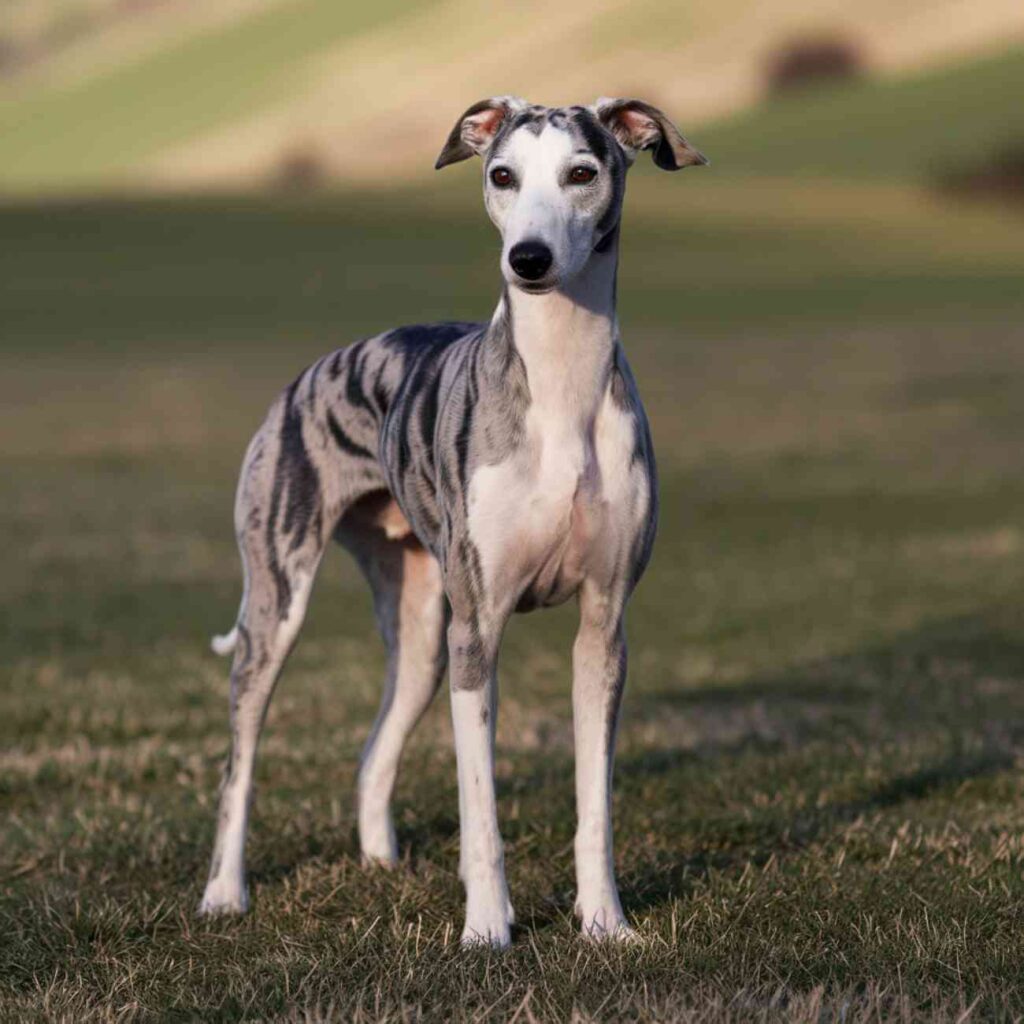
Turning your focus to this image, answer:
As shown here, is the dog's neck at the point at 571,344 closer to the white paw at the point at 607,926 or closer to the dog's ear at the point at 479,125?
the dog's ear at the point at 479,125

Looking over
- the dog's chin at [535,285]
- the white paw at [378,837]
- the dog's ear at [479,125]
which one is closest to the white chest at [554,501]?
the dog's chin at [535,285]

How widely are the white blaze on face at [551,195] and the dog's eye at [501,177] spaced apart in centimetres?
1

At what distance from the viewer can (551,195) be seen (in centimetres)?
543

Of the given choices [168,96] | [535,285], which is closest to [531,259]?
[535,285]

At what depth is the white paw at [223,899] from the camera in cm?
624

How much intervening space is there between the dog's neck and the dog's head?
0.13 metres

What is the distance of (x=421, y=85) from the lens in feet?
256

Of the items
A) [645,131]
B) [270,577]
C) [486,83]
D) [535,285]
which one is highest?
[645,131]

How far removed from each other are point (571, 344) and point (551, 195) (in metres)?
0.50

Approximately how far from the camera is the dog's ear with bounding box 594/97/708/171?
5699 millimetres

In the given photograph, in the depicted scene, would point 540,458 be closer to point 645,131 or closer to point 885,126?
point 645,131

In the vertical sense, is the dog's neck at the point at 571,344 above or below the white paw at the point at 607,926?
above

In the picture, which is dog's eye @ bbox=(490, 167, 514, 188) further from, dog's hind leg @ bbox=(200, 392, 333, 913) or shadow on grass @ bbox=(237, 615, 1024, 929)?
shadow on grass @ bbox=(237, 615, 1024, 929)

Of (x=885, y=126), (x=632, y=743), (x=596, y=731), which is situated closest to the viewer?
(x=596, y=731)
